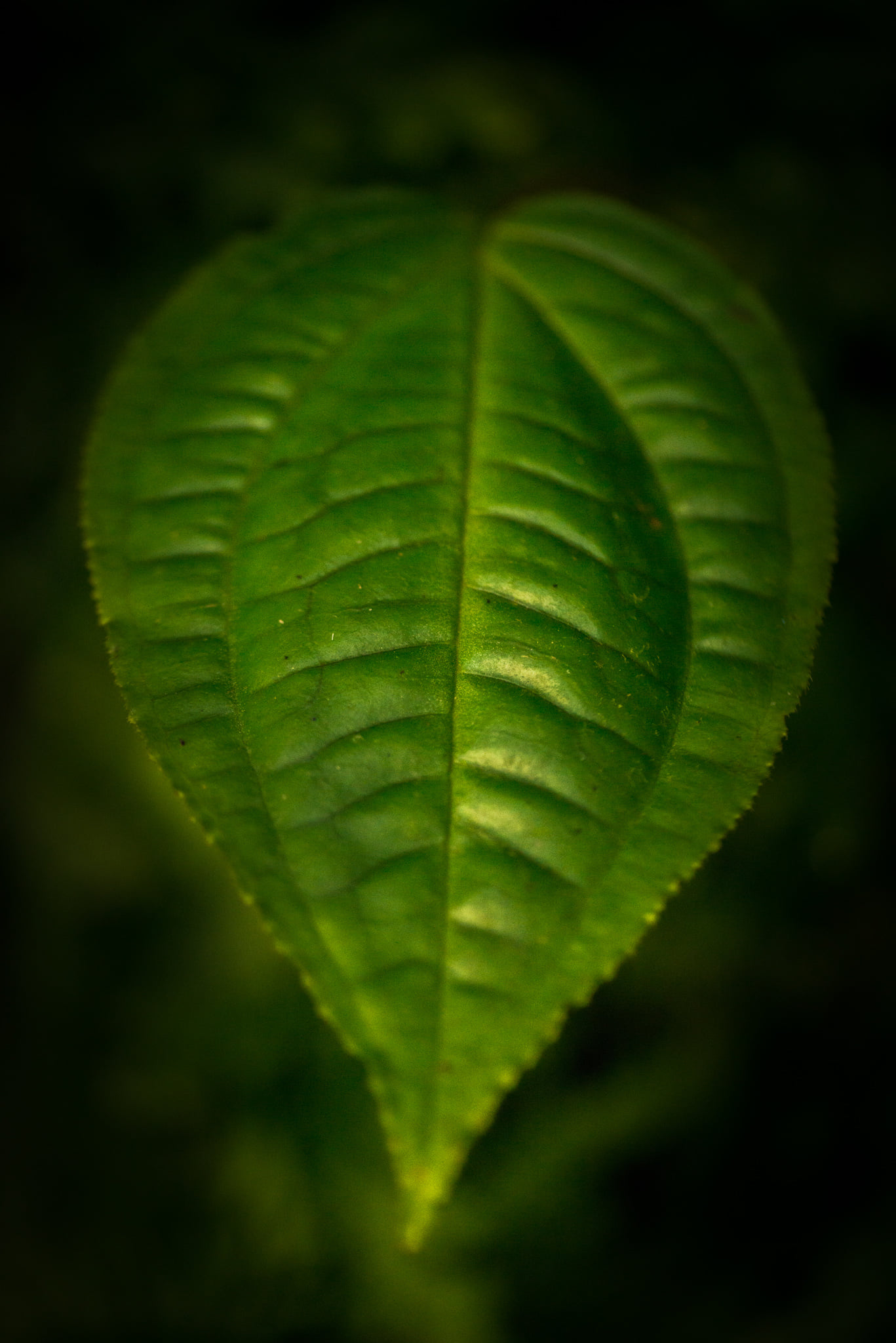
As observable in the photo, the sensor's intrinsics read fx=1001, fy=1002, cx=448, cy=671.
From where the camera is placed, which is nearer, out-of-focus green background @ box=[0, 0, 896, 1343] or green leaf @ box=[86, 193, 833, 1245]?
green leaf @ box=[86, 193, 833, 1245]

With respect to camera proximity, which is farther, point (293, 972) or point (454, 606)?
point (293, 972)

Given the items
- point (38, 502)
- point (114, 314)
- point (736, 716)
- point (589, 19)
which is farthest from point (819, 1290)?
point (589, 19)

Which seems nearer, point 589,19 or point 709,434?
point 709,434

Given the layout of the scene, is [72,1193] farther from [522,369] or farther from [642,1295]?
[522,369]

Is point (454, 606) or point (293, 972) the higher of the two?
point (454, 606)

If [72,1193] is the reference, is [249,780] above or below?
above
